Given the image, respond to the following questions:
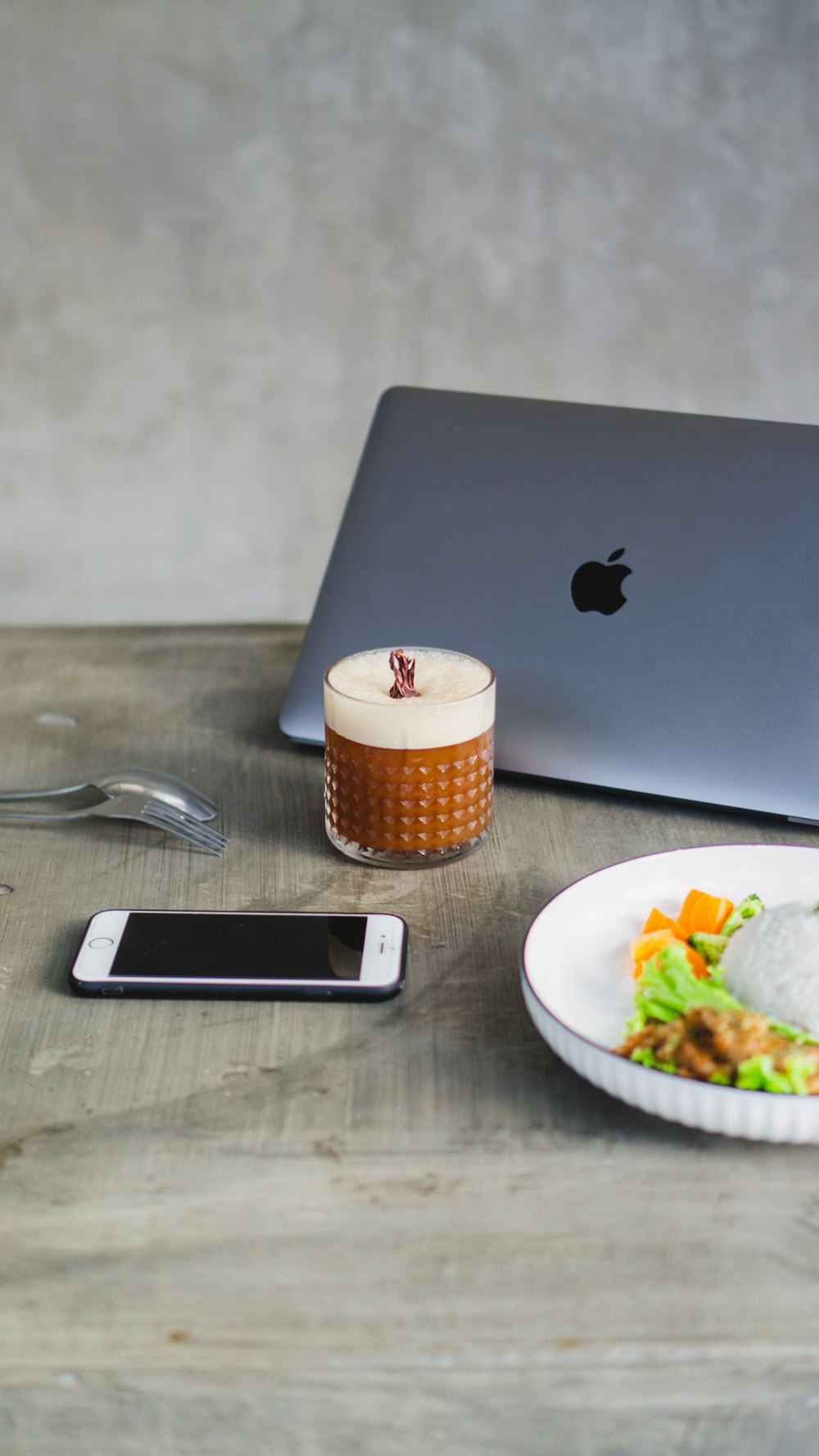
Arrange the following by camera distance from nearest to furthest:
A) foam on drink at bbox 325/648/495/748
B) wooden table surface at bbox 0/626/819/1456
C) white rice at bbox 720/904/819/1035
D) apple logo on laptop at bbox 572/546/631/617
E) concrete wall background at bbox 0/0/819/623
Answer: wooden table surface at bbox 0/626/819/1456 → white rice at bbox 720/904/819/1035 → foam on drink at bbox 325/648/495/748 → apple logo on laptop at bbox 572/546/631/617 → concrete wall background at bbox 0/0/819/623

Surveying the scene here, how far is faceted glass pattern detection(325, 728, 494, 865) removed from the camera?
0.81 m

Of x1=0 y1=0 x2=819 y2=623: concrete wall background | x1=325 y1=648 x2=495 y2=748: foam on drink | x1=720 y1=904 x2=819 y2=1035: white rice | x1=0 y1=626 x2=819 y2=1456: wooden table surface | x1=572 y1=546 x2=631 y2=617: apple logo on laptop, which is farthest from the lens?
x1=0 y1=0 x2=819 y2=623: concrete wall background

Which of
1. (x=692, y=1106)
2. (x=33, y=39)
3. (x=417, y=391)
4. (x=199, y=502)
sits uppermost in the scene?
(x=33, y=39)

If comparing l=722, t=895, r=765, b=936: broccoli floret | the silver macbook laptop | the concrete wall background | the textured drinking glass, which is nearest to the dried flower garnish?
the textured drinking glass

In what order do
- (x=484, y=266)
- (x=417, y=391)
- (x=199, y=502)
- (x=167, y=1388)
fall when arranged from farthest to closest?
1. (x=199, y=502)
2. (x=484, y=266)
3. (x=417, y=391)
4. (x=167, y=1388)

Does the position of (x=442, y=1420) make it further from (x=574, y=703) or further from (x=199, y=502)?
(x=199, y=502)

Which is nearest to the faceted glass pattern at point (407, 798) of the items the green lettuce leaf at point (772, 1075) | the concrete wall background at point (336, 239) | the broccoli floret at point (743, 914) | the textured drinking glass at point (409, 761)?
the textured drinking glass at point (409, 761)

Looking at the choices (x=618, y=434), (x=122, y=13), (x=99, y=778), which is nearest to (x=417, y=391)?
(x=618, y=434)

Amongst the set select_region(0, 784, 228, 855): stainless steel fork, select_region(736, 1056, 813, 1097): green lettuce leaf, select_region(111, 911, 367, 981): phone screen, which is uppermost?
select_region(736, 1056, 813, 1097): green lettuce leaf

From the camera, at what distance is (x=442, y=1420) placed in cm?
49

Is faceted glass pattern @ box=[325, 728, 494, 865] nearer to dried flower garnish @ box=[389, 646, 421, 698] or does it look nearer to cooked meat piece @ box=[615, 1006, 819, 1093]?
dried flower garnish @ box=[389, 646, 421, 698]

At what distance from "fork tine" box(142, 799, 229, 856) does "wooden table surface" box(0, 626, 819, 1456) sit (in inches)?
4.6

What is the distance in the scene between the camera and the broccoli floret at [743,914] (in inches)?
27.1

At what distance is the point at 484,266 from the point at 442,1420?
2.09m
